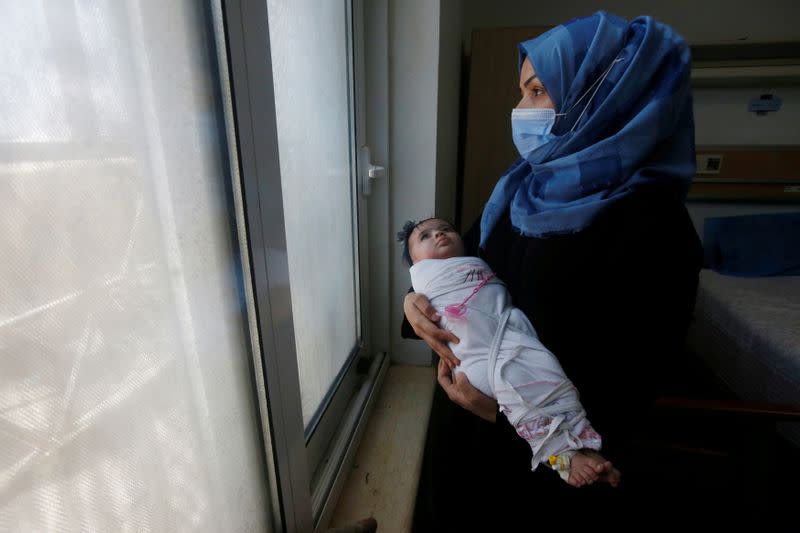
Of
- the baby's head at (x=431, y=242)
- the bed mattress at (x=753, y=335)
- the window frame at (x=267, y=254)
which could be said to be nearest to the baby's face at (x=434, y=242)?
the baby's head at (x=431, y=242)

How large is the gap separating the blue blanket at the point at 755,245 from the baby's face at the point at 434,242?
2594 millimetres

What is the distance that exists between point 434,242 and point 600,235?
44 centimetres

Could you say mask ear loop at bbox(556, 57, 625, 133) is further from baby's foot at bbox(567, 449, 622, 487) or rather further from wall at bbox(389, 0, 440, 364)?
baby's foot at bbox(567, 449, 622, 487)

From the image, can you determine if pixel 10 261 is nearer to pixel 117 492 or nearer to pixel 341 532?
pixel 117 492

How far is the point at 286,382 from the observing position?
646 millimetres

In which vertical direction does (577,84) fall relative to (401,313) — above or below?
above

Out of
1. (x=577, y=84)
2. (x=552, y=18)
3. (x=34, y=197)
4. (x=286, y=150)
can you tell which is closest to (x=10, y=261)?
(x=34, y=197)

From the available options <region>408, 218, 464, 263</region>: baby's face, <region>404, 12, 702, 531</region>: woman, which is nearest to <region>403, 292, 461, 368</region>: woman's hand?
<region>404, 12, 702, 531</region>: woman

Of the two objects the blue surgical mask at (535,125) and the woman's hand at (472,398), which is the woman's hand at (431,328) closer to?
the woman's hand at (472,398)

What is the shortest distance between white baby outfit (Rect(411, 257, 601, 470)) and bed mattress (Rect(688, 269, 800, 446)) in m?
1.62

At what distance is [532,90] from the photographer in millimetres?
962

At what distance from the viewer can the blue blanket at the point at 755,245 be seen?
2557 millimetres

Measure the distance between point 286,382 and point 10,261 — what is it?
1.42 ft

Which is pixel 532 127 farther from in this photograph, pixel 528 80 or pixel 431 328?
pixel 431 328
